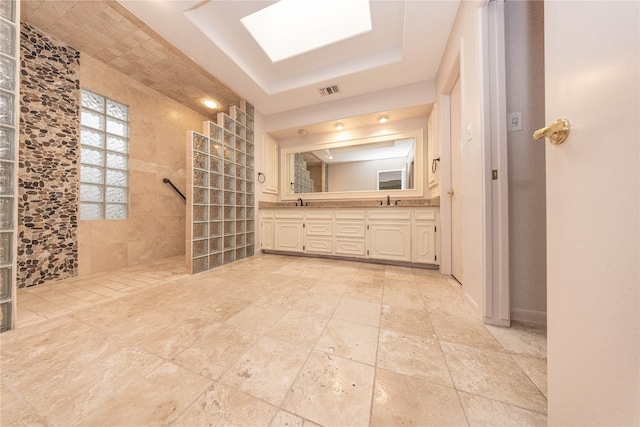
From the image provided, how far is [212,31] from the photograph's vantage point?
2057 mm

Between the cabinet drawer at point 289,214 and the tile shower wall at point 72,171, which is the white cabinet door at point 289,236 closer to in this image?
the cabinet drawer at point 289,214

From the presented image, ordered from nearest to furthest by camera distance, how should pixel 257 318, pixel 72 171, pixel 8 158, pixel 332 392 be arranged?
pixel 332 392
pixel 8 158
pixel 257 318
pixel 72 171

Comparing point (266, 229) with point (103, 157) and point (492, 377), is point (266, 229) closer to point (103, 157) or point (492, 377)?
point (103, 157)

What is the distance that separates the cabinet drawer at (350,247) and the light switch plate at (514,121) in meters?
1.92

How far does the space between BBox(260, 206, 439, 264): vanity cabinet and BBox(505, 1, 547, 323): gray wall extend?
1.18 meters

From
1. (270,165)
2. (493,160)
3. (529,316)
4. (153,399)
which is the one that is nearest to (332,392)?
(153,399)

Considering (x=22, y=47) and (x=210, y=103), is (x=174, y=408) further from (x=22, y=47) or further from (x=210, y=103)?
(x=210, y=103)

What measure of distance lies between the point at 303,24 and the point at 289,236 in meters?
2.73

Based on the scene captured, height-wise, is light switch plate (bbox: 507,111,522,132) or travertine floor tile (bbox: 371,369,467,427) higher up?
light switch plate (bbox: 507,111,522,132)

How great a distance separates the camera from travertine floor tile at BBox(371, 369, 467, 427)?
0.68m

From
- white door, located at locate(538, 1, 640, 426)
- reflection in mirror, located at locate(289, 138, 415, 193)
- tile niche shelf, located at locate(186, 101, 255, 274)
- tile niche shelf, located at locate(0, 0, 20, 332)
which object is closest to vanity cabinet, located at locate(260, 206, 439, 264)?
tile niche shelf, located at locate(186, 101, 255, 274)

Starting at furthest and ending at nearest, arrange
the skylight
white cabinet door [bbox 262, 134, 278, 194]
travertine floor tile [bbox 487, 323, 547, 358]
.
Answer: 1. white cabinet door [bbox 262, 134, 278, 194]
2. the skylight
3. travertine floor tile [bbox 487, 323, 547, 358]

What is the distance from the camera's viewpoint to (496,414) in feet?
2.29

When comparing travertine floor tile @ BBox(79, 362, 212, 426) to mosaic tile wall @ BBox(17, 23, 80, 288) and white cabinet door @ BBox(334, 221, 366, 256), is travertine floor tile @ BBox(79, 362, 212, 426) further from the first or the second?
mosaic tile wall @ BBox(17, 23, 80, 288)
